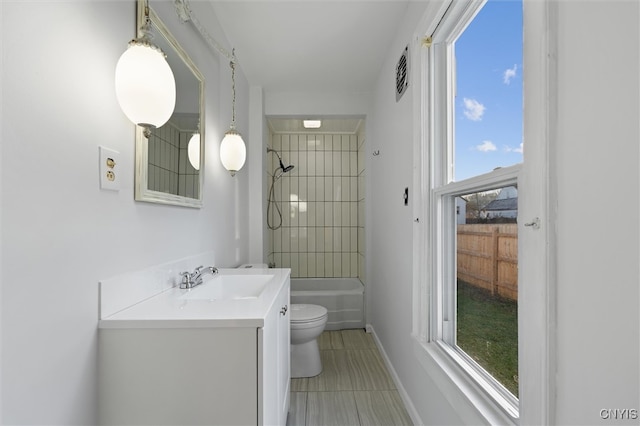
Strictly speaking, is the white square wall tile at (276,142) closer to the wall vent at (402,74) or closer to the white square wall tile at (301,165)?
the white square wall tile at (301,165)

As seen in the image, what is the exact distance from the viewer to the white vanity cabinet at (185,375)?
870mm

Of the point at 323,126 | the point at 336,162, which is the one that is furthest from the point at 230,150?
the point at 336,162

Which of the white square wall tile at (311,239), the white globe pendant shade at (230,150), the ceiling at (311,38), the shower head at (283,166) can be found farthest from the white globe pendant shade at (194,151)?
the white square wall tile at (311,239)

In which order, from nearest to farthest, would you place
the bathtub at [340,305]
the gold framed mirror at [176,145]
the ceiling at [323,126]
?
the gold framed mirror at [176,145] < the bathtub at [340,305] < the ceiling at [323,126]

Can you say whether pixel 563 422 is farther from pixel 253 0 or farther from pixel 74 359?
pixel 253 0

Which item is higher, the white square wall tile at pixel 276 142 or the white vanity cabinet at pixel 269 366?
the white square wall tile at pixel 276 142

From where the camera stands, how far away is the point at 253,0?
69.3 inches

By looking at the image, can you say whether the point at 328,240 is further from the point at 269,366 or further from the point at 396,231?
the point at 269,366

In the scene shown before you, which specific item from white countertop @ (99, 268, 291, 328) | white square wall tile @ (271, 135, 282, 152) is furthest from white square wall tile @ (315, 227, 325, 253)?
white countertop @ (99, 268, 291, 328)

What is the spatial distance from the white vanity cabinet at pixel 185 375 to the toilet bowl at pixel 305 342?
1.23 meters

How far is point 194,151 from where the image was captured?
1585 millimetres

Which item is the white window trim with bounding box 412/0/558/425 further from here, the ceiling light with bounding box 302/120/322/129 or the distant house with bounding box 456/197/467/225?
the ceiling light with bounding box 302/120/322/129

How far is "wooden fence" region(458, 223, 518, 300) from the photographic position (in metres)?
0.94

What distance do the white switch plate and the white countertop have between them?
386 millimetres
